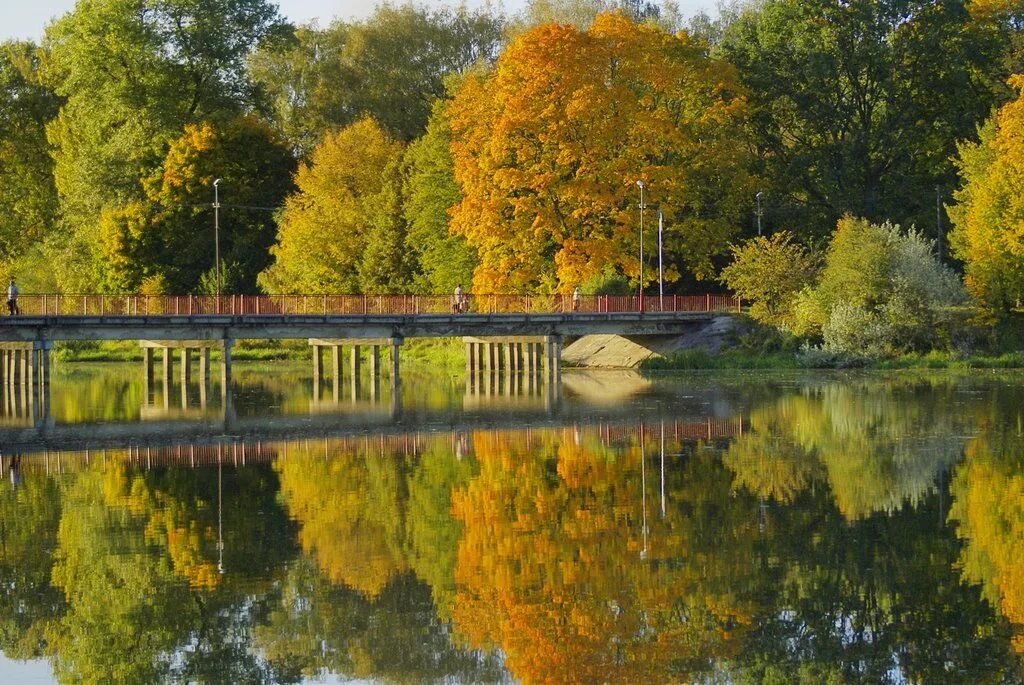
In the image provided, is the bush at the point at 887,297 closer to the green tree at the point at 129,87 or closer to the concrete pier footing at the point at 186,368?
the concrete pier footing at the point at 186,368

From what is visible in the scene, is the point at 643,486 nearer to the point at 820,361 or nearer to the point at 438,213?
the point at 820,361

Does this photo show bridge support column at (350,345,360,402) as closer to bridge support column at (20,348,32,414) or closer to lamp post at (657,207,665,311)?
bridge support column at (20,348,32,414)

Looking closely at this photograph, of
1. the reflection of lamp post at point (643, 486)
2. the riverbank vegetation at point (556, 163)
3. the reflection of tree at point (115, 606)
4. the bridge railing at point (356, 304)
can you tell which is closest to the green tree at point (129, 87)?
the riverbank vegetation at point (556, 163)

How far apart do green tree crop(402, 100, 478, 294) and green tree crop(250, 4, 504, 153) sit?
1218 centimetres

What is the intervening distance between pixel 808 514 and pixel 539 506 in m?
4.12

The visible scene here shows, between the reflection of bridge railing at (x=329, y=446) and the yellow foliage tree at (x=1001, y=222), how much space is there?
24.3m

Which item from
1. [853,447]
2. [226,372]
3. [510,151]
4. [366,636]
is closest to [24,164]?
[510,151]

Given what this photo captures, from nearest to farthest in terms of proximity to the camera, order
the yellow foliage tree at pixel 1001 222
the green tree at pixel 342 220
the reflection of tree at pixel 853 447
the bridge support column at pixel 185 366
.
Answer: the reflection of tree at pixel 853 447 → the yellow foliage tree at pixel 1001 222 → the bridge support column at pixel 185 366 → the green tree at pixel 342 220

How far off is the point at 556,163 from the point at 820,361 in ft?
43.6

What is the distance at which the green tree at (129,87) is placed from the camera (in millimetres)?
79938

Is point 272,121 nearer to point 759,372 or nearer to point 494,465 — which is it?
point 759,372

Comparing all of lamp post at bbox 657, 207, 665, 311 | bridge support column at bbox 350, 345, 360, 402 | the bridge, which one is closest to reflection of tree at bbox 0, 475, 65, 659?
the bridge

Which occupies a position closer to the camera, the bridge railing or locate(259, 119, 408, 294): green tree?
the bridge railing

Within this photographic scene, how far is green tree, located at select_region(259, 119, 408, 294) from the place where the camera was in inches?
3029
